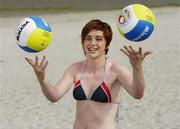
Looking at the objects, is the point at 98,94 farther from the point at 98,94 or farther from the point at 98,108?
the point at 98,108

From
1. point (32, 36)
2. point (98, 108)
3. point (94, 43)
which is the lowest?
point (98, 108)

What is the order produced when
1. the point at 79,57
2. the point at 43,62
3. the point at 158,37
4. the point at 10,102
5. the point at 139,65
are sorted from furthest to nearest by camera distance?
the point at 158,37 → the point at 79,57 → the point at 10,102 → the point at 43,62 → the point at 139,65

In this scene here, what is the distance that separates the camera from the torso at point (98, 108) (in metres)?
3.85

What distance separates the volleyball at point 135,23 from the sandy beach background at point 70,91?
9.73 ft

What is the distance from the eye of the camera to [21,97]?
886cm

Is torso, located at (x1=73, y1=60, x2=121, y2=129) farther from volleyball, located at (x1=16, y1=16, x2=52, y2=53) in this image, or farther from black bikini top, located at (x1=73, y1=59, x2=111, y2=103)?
volleyball, located at (x1=16, y1=16, x2=52, y2=53)

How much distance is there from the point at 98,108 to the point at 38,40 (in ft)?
3.29

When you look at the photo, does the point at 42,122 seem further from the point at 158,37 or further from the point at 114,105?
the point at 158,37

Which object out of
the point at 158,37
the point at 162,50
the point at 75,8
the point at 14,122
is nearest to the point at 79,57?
the point at 162,50

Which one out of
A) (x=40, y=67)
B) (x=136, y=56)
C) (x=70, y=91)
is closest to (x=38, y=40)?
(x=40, y=67)

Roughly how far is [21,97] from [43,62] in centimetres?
520

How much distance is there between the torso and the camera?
152 inches

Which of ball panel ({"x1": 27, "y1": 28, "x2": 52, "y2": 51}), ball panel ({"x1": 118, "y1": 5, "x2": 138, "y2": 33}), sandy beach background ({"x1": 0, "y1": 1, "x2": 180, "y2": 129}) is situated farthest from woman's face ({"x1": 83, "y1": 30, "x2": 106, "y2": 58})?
sandy beach background ({"x1": 0, "y1": 1, "x2": 180, "y2": 129})

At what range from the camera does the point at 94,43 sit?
12.5 feet
